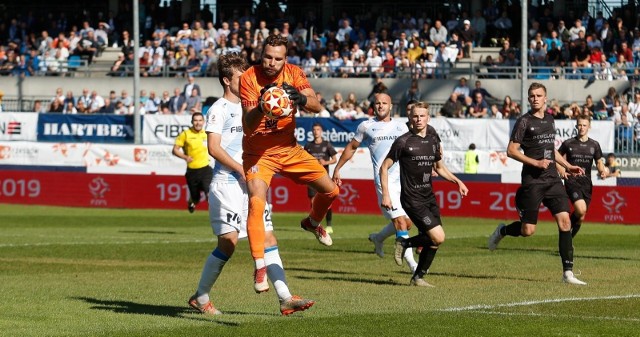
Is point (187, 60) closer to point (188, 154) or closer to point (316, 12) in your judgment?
point (316, 12)

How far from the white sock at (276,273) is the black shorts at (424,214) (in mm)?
3899

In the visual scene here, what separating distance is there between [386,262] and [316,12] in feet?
93.3

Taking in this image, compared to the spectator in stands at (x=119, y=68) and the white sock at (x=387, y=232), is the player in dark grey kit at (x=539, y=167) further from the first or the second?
the spectator in stands at (x=119, y=68)

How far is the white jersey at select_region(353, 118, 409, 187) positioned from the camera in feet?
56.5

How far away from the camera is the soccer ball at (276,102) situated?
10.0m

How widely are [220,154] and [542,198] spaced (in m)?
5.45

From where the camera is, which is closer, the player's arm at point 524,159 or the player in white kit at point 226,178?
the player in white kit at point 226,178

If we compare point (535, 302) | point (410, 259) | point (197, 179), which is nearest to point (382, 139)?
point (410, 259)

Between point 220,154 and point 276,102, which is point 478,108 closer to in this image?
point 220,154

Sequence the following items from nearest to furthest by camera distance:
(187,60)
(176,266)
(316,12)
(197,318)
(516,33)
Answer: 1. (197,318)
2. (176,266)
3. (516,33)
4. (187,60)
5. (316,12)

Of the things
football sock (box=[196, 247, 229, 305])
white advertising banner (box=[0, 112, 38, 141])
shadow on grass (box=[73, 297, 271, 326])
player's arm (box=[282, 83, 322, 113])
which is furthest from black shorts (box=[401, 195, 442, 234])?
white advertising banner (box=[0, 112, 38, 141])

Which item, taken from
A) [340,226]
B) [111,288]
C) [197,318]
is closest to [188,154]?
[340,226]

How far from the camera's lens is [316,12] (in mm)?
45656

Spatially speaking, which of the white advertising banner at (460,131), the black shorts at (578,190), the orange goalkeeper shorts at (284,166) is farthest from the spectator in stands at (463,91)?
the orange goalkeeper shorts at (284,166)
